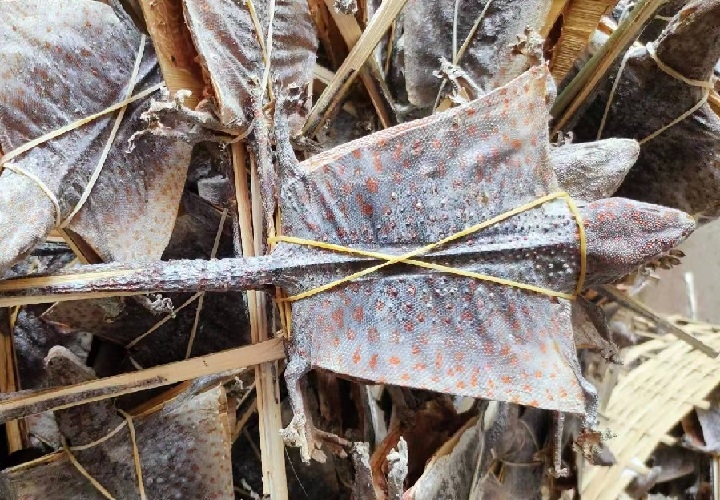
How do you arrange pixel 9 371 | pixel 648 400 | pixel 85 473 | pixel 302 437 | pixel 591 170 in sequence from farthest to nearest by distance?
1. pixel 648 400
2. pixel 9 371
3. pixel 591 170
4. pixel 85 473
5. pixel 302 437

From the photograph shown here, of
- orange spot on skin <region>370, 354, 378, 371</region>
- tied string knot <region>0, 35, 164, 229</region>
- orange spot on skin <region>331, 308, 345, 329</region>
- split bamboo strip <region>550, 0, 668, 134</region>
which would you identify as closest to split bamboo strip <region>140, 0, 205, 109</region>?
tied string knot <region>0, 35, 164, 229</region>

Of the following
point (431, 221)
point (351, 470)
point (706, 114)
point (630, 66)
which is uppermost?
point (630, 66)

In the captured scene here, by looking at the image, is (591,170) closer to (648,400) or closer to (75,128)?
(75,128)

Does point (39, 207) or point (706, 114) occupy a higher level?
point (706, 114)

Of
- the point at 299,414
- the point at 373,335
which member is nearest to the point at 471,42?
the point at 373,335

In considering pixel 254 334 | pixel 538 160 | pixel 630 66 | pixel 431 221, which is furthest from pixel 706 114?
pixel 254 334

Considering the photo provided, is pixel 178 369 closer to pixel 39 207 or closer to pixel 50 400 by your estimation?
pixel 50 400

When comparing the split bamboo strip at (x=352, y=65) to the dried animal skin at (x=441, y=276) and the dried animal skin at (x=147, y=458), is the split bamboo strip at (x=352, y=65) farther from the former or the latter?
the dried animal skin at (x=147, y=458)
